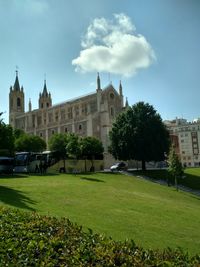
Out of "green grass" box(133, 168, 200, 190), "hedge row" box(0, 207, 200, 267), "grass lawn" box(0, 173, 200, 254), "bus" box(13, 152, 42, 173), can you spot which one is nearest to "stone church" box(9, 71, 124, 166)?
"green grass" box(133, 168, 200, 190)

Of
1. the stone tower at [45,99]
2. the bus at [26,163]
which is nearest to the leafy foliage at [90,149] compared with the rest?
the bus at [26,163]

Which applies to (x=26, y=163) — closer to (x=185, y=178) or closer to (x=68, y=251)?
(x=185, y=178)

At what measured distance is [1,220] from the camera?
9.29 metres

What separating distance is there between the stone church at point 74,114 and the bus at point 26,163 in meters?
34.0

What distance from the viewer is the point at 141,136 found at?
5941 centimetres

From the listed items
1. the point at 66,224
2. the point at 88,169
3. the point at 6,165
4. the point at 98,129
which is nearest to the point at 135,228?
the point at 66,224

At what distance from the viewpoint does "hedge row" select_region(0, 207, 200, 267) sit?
632 cm

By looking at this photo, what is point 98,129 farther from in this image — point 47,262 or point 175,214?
point 47,262

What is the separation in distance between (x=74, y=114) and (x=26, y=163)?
2389 inches

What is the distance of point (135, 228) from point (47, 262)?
Result: 28.4 feet

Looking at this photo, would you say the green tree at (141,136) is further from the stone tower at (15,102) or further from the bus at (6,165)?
the stone tower at (15,102)

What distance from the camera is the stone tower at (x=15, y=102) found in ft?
418

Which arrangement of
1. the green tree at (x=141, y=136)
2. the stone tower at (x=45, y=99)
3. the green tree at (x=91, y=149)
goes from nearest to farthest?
the green tree at (x=141, y=136), the green tree at (x=91, y=149), the stone tower at (x=45, y=99)

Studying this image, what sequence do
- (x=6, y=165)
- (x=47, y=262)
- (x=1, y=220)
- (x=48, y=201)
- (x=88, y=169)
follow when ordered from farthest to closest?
(x=88, y=169), (x=6, y=165), (x=48, y=201), (x=1, y=220), (x=47, y=262)
